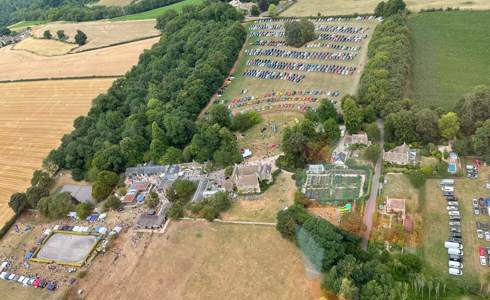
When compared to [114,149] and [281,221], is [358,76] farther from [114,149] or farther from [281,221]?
[114,149]

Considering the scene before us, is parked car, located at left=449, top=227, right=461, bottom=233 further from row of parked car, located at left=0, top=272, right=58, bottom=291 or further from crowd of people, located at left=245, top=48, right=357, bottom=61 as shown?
crowd of people, located at left=245, top=48, right=357, bottom=61

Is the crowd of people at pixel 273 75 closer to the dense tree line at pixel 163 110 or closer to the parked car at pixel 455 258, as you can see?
the dense tree line at pixel 163 110

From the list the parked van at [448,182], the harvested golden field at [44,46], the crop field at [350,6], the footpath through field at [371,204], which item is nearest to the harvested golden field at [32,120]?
the harvested golden field at [44,46]

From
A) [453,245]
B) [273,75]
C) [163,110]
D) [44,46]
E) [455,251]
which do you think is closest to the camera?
[455,251]

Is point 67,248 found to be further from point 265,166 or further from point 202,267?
point 265,166

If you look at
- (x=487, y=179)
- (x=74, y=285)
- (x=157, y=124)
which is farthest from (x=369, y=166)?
(x=74, y=285)

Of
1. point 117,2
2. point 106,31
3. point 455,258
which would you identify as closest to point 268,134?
point 455,258

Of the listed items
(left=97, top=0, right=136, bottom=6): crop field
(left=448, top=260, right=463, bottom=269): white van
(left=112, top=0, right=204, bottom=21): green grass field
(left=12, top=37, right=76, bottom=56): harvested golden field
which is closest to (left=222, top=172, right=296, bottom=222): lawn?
(left=448, top=260, right=463, bottom=269): white van
